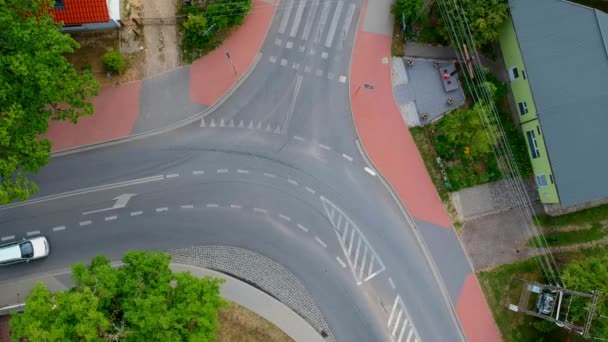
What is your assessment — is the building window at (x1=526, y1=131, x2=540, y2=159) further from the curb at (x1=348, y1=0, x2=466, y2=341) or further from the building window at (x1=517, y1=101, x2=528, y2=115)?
the curb at (x1=348, y1=0, x2=466, y2=341)

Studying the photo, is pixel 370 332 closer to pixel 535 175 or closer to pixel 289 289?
pixel 289 289

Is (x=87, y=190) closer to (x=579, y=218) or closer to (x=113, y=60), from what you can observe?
(x=113, y=60)

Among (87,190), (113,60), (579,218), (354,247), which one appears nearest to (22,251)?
(87,190)

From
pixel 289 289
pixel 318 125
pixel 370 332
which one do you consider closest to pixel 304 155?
pixel 318 125

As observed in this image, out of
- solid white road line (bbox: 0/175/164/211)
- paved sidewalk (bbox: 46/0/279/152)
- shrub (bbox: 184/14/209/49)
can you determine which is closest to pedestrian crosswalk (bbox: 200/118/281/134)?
paved sidewalk (bbox: 46/0/279/152)

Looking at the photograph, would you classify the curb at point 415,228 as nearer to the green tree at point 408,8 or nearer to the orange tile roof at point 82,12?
the green tree at point 408,8

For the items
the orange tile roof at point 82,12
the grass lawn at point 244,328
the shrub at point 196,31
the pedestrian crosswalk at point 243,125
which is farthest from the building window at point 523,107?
the orange tile roof at point 82,12
